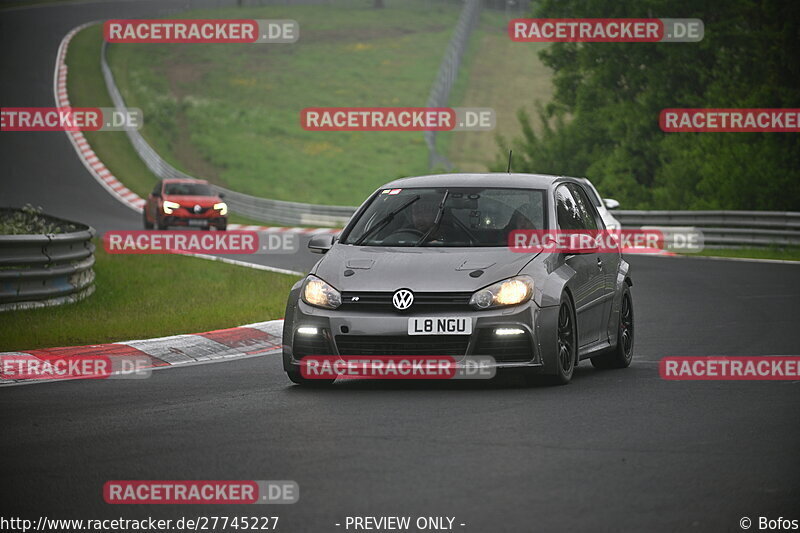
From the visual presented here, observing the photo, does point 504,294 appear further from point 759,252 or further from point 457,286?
point 759,252

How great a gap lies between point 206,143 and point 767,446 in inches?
2369

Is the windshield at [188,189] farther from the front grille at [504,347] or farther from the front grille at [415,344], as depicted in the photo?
the front grille at [504,347]

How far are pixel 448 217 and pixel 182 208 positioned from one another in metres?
25.4

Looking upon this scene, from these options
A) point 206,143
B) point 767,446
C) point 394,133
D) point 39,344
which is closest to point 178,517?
point 767,446

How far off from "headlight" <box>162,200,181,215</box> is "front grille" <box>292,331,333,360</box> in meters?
25.6

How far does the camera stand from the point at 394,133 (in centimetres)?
7856

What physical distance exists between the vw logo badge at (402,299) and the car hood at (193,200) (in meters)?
26.3

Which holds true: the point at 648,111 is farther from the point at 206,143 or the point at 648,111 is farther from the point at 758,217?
the point at 206,143

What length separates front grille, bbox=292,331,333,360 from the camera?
10.3 metres

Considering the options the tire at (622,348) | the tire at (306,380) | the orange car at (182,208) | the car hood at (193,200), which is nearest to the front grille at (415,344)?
the tire at (306,380)

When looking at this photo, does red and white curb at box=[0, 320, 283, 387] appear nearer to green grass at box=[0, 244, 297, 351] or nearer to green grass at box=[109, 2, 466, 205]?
green grass at box=[0, 244, 297, 351]

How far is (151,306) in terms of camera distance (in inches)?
675

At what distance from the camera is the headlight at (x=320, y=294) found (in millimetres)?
10375

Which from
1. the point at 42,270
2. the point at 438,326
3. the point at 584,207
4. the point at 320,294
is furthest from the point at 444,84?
the point at 438,326
